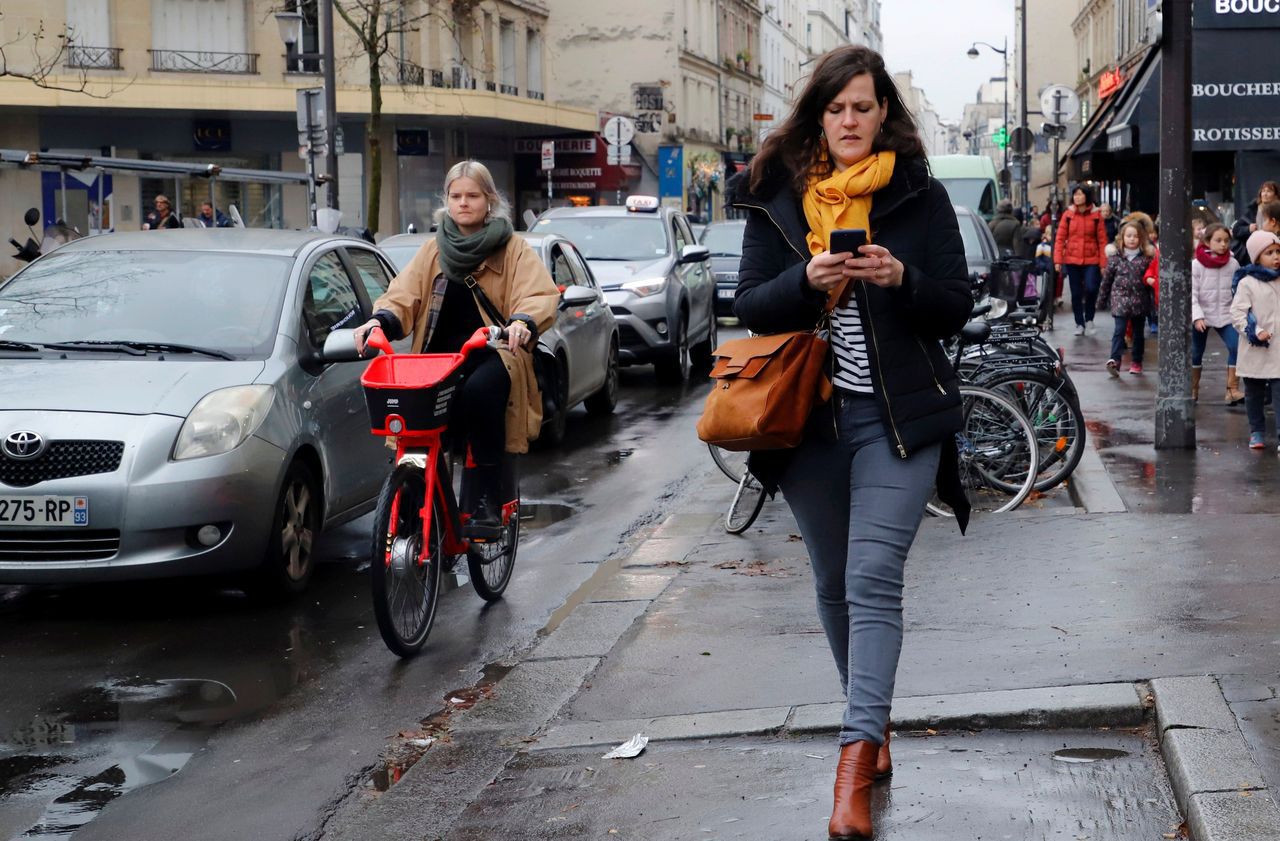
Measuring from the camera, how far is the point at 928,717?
482 cm

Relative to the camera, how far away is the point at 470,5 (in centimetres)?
4319

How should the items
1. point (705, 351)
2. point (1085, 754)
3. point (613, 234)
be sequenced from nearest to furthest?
point (1085, 754) → point (613, 234) → point (705, 351)

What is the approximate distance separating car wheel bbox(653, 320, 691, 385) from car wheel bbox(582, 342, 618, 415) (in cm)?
213

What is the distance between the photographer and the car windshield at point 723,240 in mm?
26094

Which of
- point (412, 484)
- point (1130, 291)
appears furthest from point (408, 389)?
point (1130, 291)

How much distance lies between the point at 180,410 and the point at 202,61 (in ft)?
112

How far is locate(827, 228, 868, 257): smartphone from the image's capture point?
3.85m

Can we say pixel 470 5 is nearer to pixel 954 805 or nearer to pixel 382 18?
pixel 382 18

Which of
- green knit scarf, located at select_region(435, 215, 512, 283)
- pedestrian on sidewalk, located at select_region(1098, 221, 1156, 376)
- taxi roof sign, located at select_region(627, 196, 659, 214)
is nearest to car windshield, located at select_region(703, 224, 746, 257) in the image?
taxi roof sign, located at select_region(627, 196, 659, 214)

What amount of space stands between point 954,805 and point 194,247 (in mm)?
5315

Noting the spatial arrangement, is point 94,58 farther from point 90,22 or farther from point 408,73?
point 408,73

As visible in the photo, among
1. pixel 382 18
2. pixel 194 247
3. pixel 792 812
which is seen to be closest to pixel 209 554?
pixel 194 247

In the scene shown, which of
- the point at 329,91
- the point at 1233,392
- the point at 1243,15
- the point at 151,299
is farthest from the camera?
the point at 329,91

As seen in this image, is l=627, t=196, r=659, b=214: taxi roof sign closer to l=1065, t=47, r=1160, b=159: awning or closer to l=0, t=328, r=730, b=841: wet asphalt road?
l=1065, t=47, r=1160, b=159: awning
